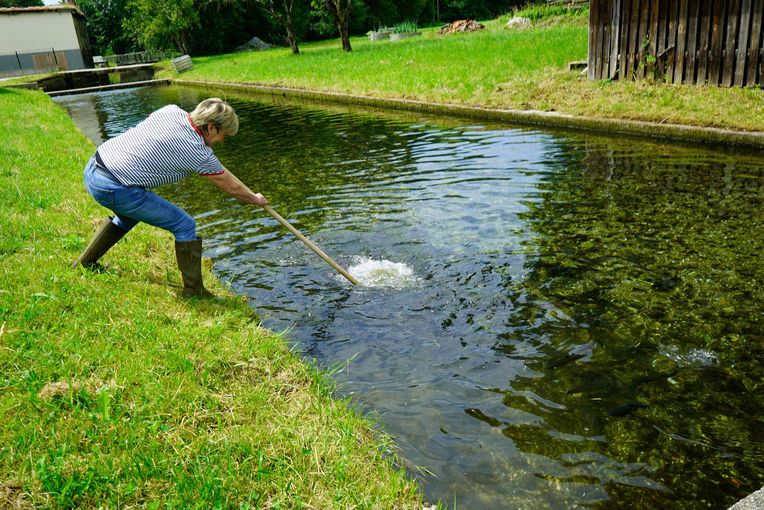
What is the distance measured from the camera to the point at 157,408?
3.19 m

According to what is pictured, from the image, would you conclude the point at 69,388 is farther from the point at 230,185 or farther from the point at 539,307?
the point at 539,307

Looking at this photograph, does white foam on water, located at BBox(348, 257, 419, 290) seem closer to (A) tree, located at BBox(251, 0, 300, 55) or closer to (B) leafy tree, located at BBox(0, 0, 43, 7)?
(A) tree, located at BBox(251, 0, 300, 55)

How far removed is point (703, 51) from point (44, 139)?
13.1m

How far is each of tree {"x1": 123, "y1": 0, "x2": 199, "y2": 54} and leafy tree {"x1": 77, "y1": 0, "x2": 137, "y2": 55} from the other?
12233 mm

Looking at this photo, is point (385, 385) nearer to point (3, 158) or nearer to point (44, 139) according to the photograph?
point (3, 158)

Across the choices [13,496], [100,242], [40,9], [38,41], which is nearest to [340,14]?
[100,242]

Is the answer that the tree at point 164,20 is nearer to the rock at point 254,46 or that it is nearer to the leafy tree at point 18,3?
the rock at point 254,46

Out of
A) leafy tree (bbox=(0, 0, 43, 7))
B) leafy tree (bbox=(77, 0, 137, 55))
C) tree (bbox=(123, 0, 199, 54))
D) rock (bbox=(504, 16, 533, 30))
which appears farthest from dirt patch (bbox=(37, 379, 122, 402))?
leafy tree (bbox=(0, 0, 43, 7))

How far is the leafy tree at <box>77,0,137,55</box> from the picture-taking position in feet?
198

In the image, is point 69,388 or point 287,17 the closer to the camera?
point 69,388

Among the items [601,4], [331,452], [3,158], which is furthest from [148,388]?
[601,4]

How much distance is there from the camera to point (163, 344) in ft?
12.5

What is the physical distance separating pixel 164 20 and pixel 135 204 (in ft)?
160

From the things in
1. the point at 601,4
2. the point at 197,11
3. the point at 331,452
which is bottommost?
the point at 331,452
